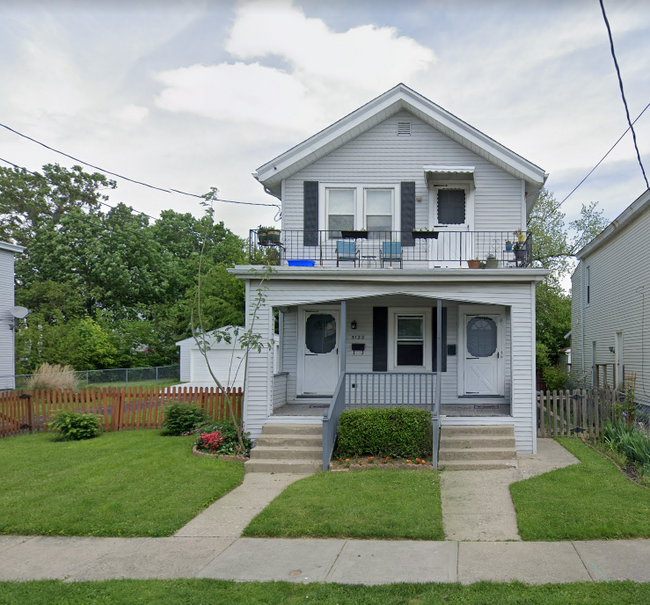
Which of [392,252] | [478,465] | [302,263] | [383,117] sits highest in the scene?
[383,117]

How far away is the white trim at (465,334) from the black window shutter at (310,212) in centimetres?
384

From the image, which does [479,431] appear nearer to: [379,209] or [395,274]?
[395,274]

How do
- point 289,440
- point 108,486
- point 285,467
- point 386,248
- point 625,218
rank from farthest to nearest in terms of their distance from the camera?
point 625,218 < point 386,248 < point 289,440 < point 285,467 < point 108,486

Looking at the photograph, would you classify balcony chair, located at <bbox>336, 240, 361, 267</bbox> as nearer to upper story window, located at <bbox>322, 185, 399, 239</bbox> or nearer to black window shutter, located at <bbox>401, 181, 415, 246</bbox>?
upper story window, located at <bbox>322, 185, 399, 239</bbox>

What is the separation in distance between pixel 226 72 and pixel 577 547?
46.7 feet

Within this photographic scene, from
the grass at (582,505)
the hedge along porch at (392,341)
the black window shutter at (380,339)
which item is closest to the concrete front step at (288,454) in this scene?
the hedge along porch at (392,341)

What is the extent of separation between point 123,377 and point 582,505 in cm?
2090

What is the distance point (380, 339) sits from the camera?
13414mm

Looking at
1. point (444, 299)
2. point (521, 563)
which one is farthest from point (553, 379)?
point (521, 563)

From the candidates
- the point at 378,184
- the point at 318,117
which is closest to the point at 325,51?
the point at 378,184

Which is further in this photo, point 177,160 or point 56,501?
point 177,160

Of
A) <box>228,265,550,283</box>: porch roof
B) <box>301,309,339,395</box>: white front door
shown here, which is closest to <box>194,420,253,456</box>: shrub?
<box>301,309,339,395</box>: white front door

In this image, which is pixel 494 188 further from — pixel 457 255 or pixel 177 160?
pixel 177 160

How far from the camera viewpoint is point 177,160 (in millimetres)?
21859
